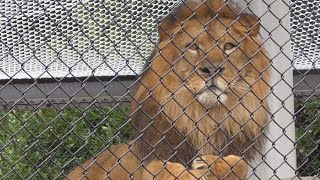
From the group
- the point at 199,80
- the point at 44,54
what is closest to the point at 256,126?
the point at 199,80

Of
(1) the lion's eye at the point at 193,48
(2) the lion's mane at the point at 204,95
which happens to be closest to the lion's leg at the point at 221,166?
(2) the lion's mane at the point at 204,95

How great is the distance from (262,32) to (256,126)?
729 mm

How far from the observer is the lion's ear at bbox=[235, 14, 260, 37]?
14.7ft

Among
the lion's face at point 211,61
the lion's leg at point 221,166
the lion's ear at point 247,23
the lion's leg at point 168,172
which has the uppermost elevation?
the lion's ear at point 247,23

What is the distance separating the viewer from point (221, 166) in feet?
13.6

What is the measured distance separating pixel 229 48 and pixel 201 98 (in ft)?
1.10

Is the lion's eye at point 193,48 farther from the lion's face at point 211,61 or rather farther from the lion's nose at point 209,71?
the lion's nose at point 209,71

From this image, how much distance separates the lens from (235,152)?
4.47 m

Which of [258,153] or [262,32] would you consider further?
[262,32]

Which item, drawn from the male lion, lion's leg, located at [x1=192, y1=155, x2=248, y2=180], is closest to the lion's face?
the male lion

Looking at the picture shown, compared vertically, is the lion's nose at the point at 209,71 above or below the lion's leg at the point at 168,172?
above

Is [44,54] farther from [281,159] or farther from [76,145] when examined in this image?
[76,145]

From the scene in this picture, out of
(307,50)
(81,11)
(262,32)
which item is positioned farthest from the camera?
(307,50)

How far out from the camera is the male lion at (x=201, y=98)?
422 cm
